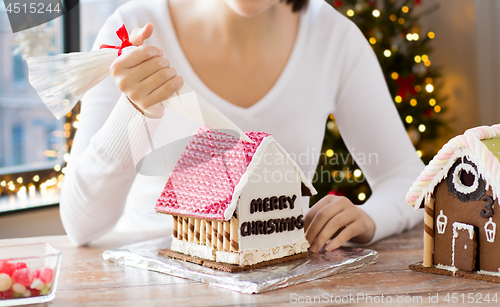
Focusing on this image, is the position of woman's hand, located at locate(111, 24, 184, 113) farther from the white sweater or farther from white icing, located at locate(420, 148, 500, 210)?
white icing, located at locate(420, 148, 500, 210)

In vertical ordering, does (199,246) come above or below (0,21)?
below

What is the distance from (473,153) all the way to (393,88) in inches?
84.6

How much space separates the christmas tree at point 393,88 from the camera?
271 cm

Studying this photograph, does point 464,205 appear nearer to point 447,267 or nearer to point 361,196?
point 447,267

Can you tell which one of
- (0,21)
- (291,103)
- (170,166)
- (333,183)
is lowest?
(333,183)

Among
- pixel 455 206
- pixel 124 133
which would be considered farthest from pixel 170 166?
pixel 455 206

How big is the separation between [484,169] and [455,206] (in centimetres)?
9

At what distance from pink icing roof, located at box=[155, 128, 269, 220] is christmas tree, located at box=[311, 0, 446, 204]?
6.03ft

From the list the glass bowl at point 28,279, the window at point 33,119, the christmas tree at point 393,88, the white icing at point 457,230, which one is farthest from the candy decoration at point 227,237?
the christmas tree at point 393,88

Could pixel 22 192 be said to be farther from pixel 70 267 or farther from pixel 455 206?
pixel 455 206

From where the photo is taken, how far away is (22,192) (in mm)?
2344

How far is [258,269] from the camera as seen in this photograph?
799 millimetres

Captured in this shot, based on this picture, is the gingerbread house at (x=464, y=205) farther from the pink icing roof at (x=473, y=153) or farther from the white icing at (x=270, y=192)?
the white icing at (x=270, y=192)

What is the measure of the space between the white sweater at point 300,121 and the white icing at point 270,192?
0.28 meters
